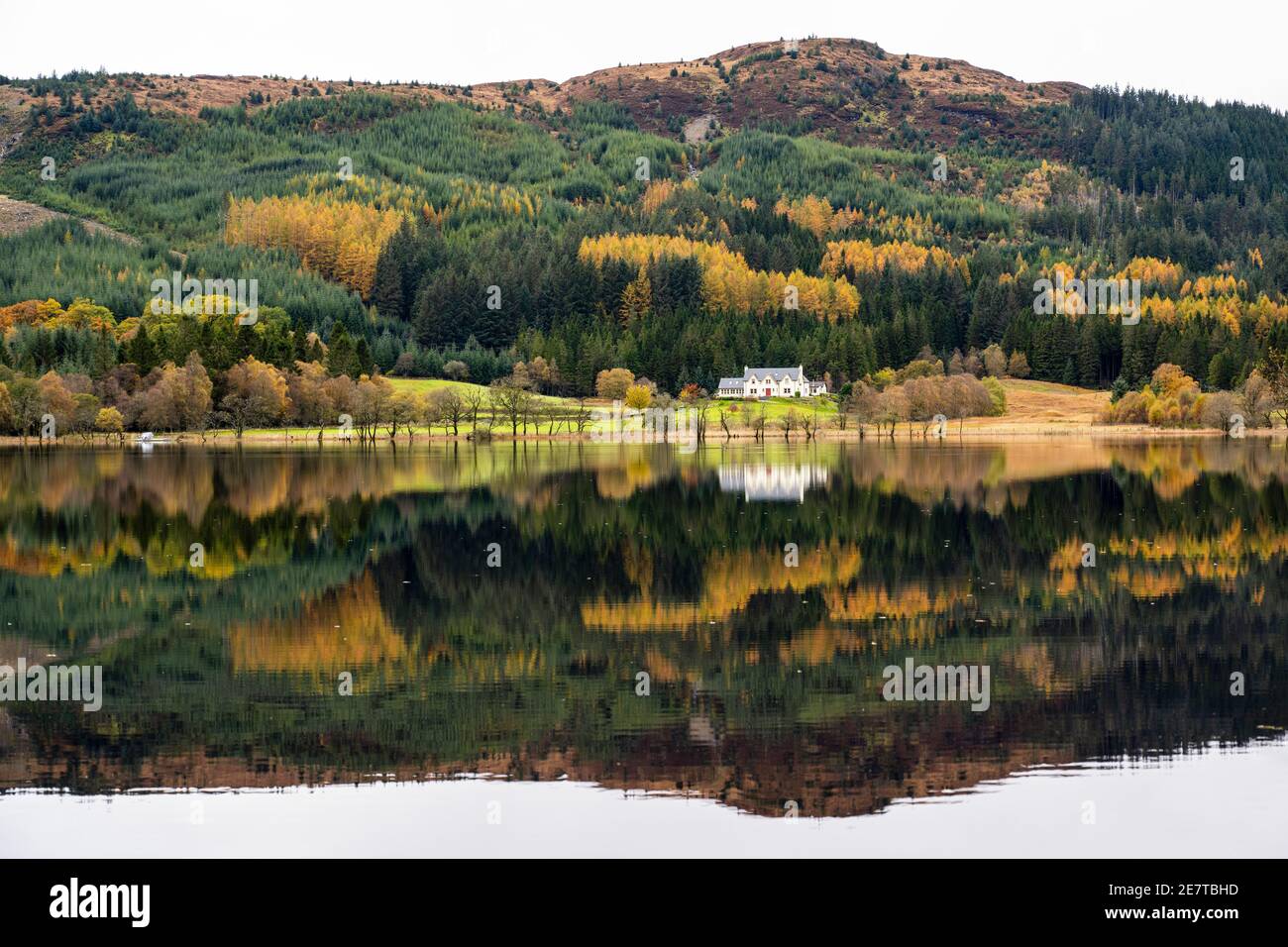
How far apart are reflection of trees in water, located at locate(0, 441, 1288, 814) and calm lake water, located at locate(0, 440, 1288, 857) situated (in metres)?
0.10

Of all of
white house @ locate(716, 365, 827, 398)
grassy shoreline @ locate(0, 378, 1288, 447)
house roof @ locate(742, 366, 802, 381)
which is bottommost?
grassy shoreline @ locate(0, 378, 1288, 447)

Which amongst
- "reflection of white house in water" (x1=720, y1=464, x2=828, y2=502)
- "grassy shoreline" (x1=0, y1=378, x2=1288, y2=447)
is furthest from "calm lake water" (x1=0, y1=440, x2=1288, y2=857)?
"grassy shoreline" (x1=0, y1=378, x2=1288, y2=447)

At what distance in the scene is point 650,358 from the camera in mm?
186750

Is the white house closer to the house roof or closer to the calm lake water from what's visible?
the house roof

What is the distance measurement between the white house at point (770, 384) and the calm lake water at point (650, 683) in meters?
130

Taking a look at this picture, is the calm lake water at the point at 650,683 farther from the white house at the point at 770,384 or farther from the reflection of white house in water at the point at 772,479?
the white house at the point at 770,384

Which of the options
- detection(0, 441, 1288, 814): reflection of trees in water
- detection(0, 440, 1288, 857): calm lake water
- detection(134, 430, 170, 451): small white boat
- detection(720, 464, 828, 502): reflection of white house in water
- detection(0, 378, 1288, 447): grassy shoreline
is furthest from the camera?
detection(0, 378, 1288, 447): grassy shoreline

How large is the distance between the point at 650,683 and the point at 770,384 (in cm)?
15991

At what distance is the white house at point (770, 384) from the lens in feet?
589

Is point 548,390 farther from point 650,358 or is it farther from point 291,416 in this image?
point 291,416

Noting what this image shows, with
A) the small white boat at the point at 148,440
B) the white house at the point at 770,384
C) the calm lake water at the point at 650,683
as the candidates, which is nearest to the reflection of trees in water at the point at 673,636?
the calm lake water at the point at 650,683

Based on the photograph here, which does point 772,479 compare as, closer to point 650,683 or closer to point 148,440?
point 650,683

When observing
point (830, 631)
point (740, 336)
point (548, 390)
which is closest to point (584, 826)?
point (830, 631)

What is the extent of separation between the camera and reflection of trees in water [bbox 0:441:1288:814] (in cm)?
1920
